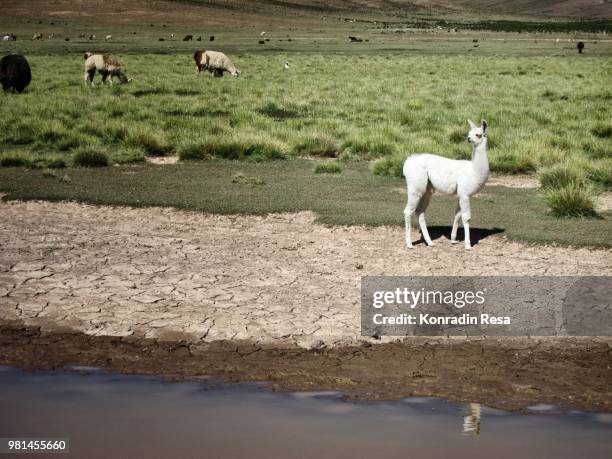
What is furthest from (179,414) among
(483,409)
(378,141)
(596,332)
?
(378,141)

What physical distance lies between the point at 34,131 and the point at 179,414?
15.5 m

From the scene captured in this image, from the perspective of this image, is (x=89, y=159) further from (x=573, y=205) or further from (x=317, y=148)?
(x=573, y=205)

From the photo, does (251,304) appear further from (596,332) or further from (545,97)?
(545,97)

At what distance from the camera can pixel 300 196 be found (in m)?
13.0

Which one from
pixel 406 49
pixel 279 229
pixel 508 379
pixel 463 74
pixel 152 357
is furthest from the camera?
pixel 406 49

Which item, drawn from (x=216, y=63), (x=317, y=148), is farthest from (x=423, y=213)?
(x=216, y=63)

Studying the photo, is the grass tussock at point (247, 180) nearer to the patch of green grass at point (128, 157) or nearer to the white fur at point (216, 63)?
the patch of green grass at point (128, 157)

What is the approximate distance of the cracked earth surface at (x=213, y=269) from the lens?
753cm

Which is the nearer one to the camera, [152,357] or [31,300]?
[152,357]

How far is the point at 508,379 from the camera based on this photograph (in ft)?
20.8

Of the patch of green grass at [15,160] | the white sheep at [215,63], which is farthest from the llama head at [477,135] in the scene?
the white sheep at [215,63]

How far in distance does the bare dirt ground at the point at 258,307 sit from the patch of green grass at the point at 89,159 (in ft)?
15.2

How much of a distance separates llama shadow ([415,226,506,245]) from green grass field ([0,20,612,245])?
14.6 inches

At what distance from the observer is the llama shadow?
10227 millimetres
